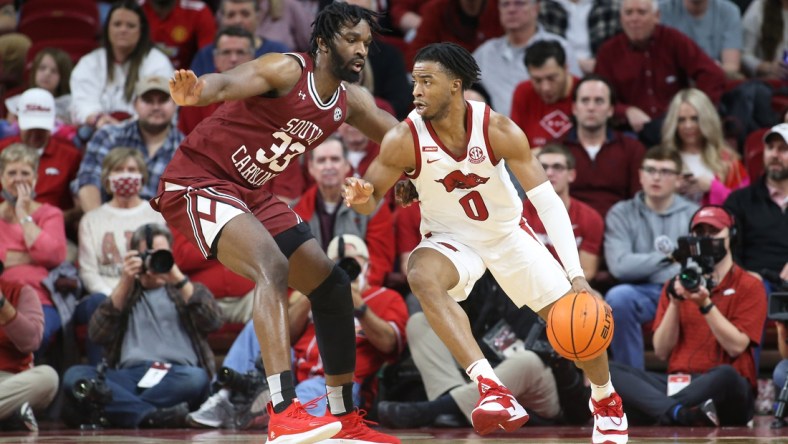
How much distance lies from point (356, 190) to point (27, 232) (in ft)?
11.7

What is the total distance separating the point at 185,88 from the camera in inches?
180

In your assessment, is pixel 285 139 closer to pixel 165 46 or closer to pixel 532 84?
pixel 532 84

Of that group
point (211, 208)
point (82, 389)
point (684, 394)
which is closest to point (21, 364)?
point (82, 389)

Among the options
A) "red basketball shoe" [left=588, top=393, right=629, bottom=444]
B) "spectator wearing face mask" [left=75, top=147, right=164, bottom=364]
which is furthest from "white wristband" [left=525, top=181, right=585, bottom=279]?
"spectator wearing face mask" [left=75, top=147, right=164, bottom=364]

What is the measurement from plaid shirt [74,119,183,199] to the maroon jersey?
3.31m

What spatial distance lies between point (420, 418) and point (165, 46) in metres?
4.69

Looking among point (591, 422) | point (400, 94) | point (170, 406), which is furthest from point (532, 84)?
point (170, 406)

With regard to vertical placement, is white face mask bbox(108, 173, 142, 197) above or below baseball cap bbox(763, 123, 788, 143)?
above

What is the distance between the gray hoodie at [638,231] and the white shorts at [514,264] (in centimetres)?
231

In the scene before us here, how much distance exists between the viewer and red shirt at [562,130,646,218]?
8227 mm

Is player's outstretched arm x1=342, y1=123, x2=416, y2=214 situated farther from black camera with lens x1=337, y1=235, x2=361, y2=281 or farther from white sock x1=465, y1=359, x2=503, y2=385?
black camera with lens x1=337, y1=235, x2=361, y2=281

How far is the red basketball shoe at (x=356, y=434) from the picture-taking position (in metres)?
4.96

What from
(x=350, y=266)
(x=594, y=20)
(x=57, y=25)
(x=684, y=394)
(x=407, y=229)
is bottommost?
(x=684, y=394)

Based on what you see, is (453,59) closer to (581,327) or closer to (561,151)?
(581,327)
